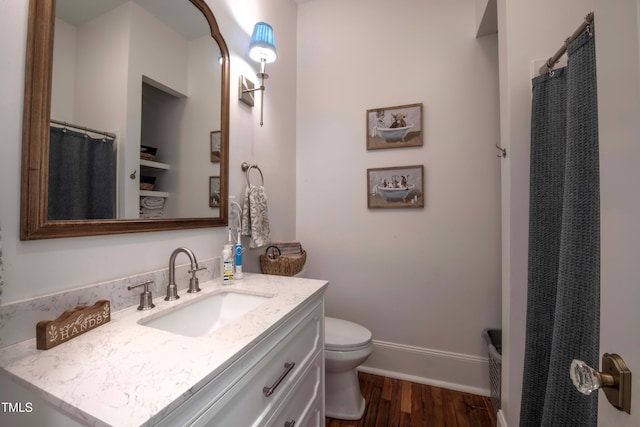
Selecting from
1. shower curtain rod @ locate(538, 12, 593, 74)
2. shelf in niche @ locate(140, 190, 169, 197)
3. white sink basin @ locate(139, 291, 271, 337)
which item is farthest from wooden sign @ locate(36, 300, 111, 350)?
shower curtain rod @ locate(538, 12, 593, 74)

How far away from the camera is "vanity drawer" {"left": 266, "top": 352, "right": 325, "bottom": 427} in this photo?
795 millimetres

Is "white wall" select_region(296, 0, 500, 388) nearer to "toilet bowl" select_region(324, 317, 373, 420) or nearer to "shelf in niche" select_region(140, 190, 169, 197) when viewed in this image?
"toilet bowl" select_region(324, 317, 373, 420)

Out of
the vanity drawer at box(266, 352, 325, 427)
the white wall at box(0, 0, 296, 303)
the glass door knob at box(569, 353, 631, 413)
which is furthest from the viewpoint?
the vanity drawer at box(266, 352, 325, 427)

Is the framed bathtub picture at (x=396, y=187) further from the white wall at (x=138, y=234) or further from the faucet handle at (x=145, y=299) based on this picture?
the faucet handle at (x=145, y=299)

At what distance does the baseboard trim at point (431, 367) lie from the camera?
161 cm

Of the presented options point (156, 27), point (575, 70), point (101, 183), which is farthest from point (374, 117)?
point (101, 183)

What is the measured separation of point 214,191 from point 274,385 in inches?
34.8

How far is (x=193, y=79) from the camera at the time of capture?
1.15 metres

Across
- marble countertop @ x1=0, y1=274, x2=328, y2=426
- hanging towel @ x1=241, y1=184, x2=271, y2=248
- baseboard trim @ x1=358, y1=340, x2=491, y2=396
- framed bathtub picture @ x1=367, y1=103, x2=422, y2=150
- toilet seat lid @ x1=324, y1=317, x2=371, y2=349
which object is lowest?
baseboard trim @ x1=358, y1=340, x2=491, y2=396

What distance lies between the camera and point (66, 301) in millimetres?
691

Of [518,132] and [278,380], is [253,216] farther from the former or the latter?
[518,132]

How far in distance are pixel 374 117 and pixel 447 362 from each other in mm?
1774

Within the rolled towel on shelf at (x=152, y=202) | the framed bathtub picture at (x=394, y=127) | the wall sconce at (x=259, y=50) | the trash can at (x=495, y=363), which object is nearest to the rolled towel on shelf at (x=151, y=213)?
the rolled towel on shelf at (x=152, y=202)

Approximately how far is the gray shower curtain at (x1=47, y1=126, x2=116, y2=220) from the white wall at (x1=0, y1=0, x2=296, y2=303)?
0.23 feet
